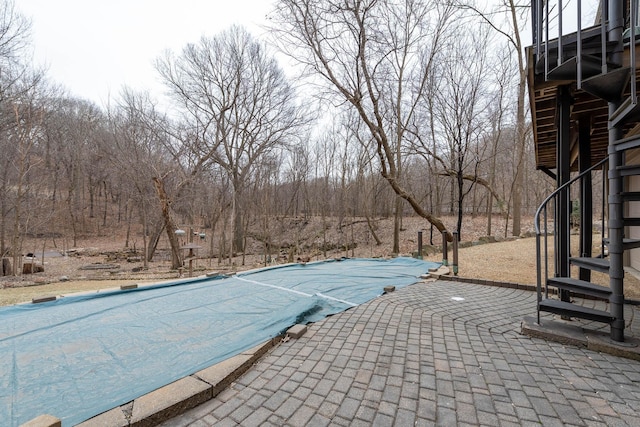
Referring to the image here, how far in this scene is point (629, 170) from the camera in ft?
7.42

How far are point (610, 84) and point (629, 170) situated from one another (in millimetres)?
754

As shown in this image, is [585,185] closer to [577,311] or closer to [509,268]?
[509,268]

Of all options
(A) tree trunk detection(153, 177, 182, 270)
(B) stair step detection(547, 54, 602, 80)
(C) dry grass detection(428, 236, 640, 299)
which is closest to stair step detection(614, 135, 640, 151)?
(B) stair step detection(547, 54, 602, 80)

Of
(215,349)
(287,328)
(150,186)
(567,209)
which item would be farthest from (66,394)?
(150,186)

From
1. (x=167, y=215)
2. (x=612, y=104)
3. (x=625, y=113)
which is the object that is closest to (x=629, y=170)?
(x=625, y=113)

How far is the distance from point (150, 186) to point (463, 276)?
458 inches

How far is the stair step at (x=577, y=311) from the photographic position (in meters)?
2.41

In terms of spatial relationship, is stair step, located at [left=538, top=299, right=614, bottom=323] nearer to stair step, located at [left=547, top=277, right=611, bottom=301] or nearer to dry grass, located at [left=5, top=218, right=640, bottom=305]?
stair step, located at [left=547, top=277, right=611, bottom=301]

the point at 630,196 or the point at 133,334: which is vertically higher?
the point at 630,196

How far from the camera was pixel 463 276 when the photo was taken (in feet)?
16.8

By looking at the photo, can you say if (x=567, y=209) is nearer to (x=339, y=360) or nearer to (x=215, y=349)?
(x=339, y=360)

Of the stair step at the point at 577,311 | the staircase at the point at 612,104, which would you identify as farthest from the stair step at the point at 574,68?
the stair step at the point at 577,311

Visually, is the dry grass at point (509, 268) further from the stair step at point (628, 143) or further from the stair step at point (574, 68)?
the stair step at point (574, 68)

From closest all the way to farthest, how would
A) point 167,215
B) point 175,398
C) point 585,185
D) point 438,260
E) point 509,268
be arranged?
1. point 175,398
2. point 585,185
3. point 509,268
4. point 438,260
5. point 167,215
